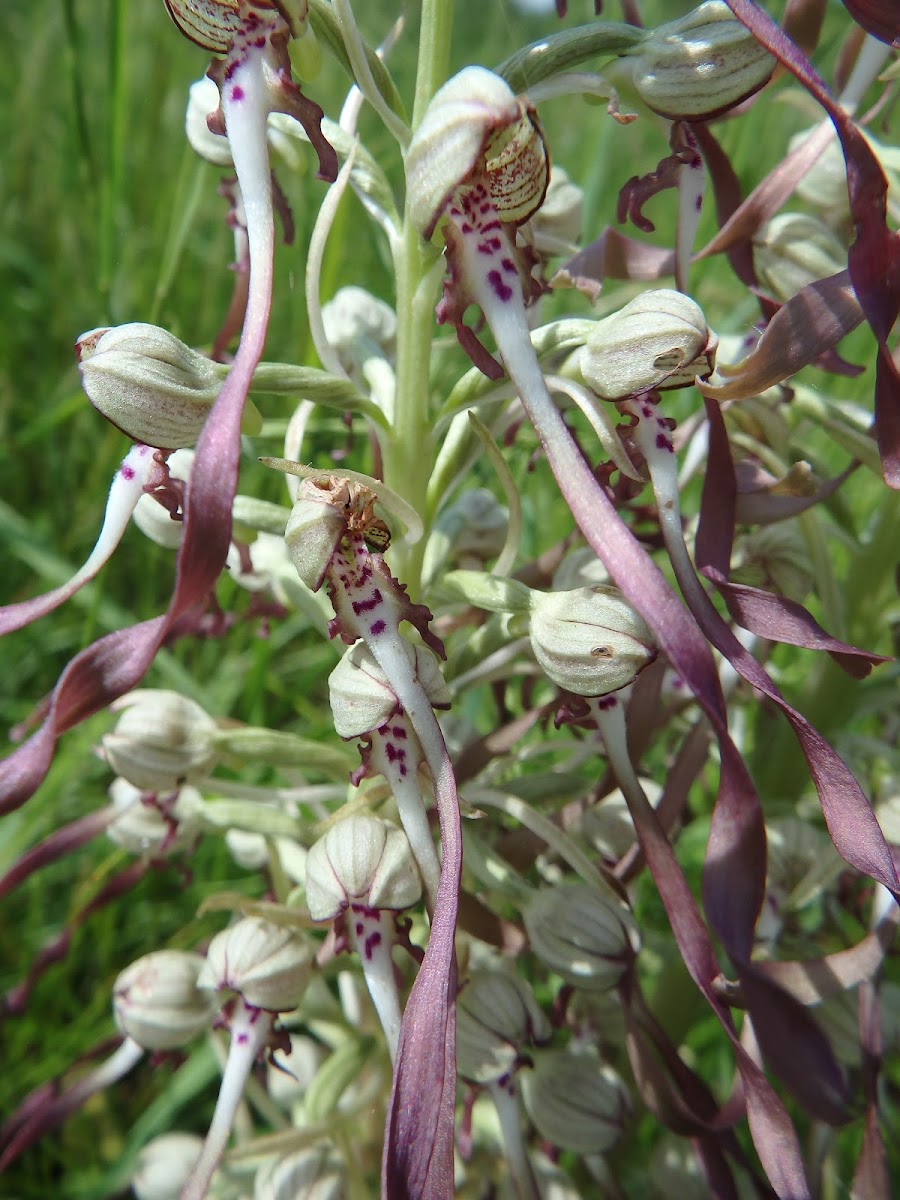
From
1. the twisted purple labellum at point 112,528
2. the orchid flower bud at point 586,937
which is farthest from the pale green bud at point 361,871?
the twisted purple labellum at point 112,528

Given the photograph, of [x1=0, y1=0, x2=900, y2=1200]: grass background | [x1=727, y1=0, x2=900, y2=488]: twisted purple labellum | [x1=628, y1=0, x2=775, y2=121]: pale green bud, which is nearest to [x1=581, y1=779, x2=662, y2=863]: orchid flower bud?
[x1=0, y1=0, x2=900, y2=1200]: grass background

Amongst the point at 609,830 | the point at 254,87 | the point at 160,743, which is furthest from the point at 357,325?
the point at 609,830

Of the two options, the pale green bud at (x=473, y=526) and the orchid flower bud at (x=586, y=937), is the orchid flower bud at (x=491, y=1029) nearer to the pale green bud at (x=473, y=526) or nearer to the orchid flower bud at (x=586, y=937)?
the orchid flower bud at (x=586, y=937)

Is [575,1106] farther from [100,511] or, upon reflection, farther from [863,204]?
[100,511]

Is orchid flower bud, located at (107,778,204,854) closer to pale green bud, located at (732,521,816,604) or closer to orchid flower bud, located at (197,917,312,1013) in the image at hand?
orchid flower bud, located at (197,917,312,1013)

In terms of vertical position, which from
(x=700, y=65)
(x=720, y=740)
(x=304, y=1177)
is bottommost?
(x=304, y=1177)

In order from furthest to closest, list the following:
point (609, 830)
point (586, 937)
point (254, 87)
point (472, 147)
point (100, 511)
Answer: point (100, 511), point (609, 830), point (586, 937), point (254, 87), point (472, 147)
